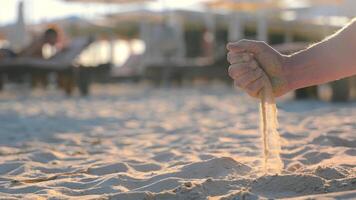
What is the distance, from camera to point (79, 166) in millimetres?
3320

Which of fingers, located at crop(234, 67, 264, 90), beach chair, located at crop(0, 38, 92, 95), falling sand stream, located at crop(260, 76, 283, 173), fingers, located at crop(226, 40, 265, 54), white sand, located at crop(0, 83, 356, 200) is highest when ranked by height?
beach chair, located at crop(0, 38, 92, 95)

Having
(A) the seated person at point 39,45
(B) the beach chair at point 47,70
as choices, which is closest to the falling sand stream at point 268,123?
(B) the beach chair at point 47,70

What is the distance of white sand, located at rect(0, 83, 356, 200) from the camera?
8.17 ft

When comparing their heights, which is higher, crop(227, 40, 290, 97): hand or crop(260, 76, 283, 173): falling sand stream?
crop(227, 40, 290, 97): hand

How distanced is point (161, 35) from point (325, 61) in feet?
53.2

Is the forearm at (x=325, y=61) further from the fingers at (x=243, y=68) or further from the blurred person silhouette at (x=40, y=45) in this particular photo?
the blurred person silhouette at (x=40, y=45)

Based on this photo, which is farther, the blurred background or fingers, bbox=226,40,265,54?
the blurred background

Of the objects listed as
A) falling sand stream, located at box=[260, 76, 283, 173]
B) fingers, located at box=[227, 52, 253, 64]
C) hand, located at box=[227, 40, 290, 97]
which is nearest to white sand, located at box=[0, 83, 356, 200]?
falling sand stream, located at box=[260, 76, 283, 173]

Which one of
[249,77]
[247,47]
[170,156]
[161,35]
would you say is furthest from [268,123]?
[161,35]

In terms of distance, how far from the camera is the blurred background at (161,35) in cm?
1112

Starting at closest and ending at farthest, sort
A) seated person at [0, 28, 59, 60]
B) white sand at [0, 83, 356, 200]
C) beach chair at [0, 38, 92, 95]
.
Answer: white sand at [0, 83, 356, 200] < beach chair at [0, 38, 92, 95] < seated person at [0, 28, 59, 60]

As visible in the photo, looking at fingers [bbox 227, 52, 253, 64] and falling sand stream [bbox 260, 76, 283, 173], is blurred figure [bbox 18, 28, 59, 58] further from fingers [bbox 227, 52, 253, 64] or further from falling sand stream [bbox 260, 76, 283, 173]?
fingers [bbox 227, 52, 253, 64]

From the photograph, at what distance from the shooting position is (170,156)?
355cm

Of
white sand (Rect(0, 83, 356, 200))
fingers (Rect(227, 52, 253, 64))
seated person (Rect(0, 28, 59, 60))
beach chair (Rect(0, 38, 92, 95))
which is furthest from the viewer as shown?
seated person (Rect(0, 28, 59, 60))
